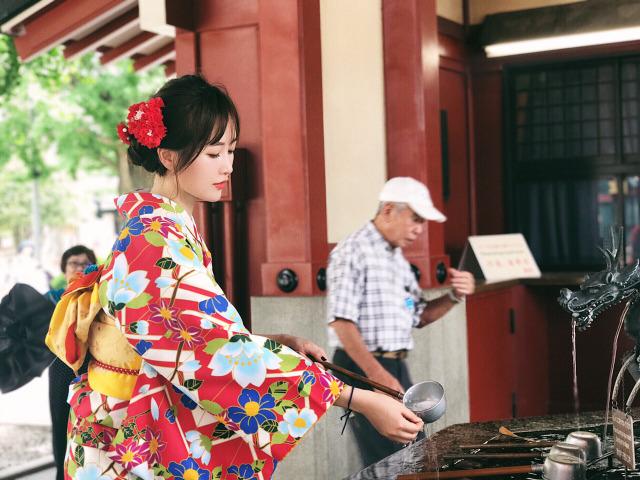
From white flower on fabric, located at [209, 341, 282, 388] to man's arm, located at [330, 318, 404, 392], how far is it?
1.92 metres

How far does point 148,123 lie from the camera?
2.25 metres

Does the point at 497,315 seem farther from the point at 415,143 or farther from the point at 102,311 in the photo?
the point at 102,311

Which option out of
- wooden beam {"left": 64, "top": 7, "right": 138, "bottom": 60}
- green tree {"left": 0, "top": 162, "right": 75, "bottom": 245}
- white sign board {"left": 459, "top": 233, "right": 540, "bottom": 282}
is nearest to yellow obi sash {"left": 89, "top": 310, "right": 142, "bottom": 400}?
white sign board {"left": 459, "top": 233, "right": 540, "bottom": 282}

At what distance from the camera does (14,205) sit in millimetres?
29141

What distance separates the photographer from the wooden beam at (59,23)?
19.9 ft

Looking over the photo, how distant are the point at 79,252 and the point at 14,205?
25.3 m

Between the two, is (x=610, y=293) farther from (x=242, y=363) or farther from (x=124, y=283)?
(x=124, y=283)

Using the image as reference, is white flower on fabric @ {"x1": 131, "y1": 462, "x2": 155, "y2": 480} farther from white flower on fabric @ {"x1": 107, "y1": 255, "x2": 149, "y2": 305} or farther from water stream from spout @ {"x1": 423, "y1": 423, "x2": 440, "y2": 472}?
water stream from spout @ {"x1": 423, "y1": 423, "x2": 440, "y2": 472}

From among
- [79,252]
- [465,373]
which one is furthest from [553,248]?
[79,252]

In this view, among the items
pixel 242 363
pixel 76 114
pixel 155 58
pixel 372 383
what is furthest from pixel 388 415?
pixel 76 114

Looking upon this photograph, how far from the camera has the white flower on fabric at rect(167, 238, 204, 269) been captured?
2.15m

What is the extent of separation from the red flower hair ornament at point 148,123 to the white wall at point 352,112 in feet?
11.5

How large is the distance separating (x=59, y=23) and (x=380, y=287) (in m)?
3.33

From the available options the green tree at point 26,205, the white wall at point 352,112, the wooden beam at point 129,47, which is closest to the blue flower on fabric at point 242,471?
the white wall at point 352,112
